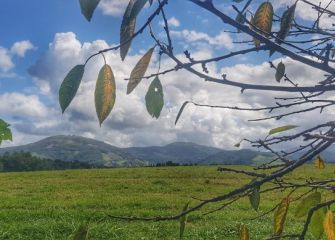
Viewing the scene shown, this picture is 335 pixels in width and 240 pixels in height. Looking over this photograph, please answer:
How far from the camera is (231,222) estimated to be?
18.1m

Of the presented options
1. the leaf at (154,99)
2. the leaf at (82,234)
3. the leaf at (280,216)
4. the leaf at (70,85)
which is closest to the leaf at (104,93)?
the leaf at (70,85)

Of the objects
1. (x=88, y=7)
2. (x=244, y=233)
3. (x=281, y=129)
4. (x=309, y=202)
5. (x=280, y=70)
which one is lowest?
(x=244, y=233)

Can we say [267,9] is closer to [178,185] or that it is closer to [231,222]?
[231,222]

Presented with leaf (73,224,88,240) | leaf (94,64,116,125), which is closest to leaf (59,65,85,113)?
leaf (94,64,116,125)

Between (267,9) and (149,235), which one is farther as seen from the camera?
(149,235)

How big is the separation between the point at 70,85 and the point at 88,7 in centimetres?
16

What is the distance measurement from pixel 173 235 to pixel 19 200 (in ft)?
39.8

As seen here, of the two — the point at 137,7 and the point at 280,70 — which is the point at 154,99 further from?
the point at 280,70

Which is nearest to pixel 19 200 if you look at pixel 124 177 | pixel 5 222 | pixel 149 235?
pixel 5 222

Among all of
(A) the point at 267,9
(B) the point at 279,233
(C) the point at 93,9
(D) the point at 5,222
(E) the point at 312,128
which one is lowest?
(D) the point at 5,222

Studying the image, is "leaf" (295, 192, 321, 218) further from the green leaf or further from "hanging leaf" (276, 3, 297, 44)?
the green leaf

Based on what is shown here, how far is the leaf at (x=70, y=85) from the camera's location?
98cm

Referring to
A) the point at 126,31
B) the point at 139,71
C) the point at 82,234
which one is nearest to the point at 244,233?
the point at 82,234

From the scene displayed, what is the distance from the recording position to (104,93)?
3.43ft
